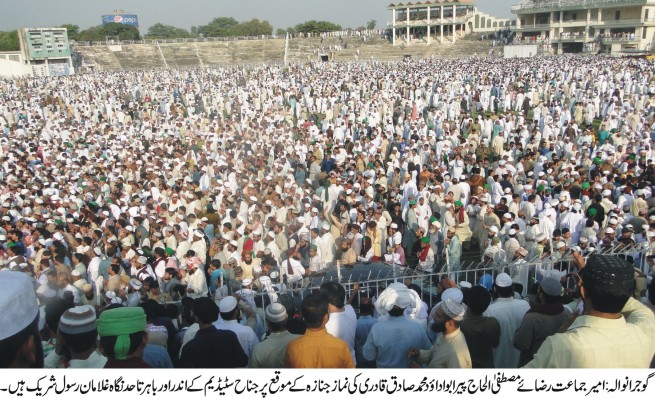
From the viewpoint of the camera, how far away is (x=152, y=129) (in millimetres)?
13641

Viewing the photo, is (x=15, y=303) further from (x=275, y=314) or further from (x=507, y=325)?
(x=507, y=325)

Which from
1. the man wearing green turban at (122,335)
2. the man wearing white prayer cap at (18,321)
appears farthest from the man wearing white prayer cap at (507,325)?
the man wearing white prayer cap at (18,321)

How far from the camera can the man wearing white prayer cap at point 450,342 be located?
2.50 m

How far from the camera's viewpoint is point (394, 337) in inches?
114

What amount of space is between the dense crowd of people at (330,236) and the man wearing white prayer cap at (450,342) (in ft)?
0.03

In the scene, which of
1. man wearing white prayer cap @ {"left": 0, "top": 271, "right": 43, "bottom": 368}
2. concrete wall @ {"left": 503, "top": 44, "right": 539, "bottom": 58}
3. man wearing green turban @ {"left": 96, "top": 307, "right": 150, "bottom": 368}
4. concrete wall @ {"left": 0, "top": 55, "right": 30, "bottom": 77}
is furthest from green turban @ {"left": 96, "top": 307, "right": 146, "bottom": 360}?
concrete wall @ {"left": 503, "top": 44, "right": 539, "bottom": 58}

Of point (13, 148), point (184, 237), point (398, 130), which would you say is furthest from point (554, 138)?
point (13, 148)

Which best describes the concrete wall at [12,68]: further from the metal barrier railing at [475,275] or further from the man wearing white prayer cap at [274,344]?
the man wearing white prayer cap at [274,344]

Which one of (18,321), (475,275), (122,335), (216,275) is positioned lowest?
(216,275)

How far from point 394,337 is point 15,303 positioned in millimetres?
2099

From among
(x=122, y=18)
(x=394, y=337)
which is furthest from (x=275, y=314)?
(x=122, y=18)

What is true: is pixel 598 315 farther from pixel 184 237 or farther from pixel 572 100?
pixel 572 100

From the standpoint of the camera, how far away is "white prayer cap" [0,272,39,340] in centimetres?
118

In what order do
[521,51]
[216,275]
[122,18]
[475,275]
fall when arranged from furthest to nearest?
[122,18]
[521,51]
[216,275]
[475,275]
